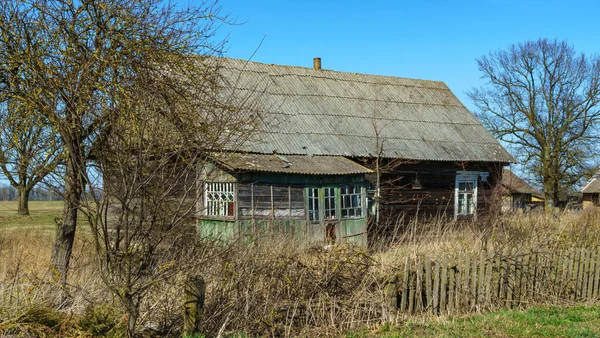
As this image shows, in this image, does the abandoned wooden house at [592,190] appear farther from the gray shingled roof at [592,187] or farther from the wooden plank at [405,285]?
the wooden plank at [405,285]

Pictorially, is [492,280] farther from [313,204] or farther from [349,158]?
[349,158]

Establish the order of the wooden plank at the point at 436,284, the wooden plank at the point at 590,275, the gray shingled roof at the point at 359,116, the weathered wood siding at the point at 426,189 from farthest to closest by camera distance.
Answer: the weathered wood siding at the point at 426,189
the gray shingled roof at the point at 359,116
the wooden plank at the point at 590,275
the wooden plank at the point at 436,284

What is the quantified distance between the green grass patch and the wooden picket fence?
370 mm

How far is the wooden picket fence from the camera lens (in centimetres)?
830

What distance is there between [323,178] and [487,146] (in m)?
A: 8.20

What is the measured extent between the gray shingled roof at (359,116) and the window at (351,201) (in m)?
1.46

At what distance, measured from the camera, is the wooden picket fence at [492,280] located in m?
8.30

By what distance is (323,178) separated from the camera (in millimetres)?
16156

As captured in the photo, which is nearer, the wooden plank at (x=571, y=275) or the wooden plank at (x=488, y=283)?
the wooden plank at (x=488, y=283)

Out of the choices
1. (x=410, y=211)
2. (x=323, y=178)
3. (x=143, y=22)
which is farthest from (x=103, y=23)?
(x=410, y=211)

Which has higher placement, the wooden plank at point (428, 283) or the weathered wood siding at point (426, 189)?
the weathered wood siding at point (426, 189)

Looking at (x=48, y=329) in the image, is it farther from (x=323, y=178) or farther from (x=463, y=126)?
(x=463, y=126)

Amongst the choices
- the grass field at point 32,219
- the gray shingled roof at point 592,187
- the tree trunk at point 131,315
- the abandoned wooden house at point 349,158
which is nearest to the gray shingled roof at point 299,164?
the abandoned wooden house at point 349,158

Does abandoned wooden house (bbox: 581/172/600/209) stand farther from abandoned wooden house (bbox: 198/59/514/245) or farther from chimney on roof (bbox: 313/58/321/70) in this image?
chimney on roof (bbox: 313/58/321/70)
